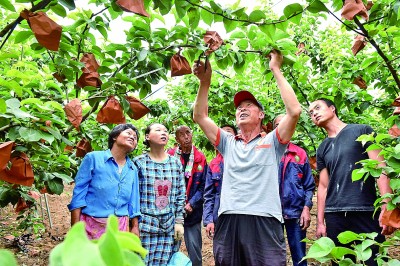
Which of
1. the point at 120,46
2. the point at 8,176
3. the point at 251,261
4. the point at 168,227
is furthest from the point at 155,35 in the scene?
the point at 168,227

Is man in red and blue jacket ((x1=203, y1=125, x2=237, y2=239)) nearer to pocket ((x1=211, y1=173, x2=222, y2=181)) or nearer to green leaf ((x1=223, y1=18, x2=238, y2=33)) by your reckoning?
pocket ((x1=211, y1=173, x2=222, y2=181))

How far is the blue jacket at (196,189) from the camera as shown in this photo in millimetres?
3879

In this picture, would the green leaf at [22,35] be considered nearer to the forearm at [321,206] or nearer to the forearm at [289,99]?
the forearm at [289,99]

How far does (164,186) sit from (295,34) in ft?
10.6

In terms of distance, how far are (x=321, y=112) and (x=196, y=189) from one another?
1627mm

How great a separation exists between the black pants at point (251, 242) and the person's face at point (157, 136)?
118cm

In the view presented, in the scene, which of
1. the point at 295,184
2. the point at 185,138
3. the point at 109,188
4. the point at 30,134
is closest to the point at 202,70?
the point at 30,134

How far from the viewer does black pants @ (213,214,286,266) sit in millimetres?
2109

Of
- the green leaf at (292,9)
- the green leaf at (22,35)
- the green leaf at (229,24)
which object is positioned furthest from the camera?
the green leaf at (22,35)

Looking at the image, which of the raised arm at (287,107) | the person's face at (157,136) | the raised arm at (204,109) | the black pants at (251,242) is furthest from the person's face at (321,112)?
the person's face at (157,136)

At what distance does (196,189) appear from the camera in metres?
3.97

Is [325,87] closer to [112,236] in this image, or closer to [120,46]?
[120,46]

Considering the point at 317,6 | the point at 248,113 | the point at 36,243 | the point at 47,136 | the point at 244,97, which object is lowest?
the point at 36,243

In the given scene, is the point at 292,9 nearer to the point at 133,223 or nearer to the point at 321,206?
the point at 321,206
